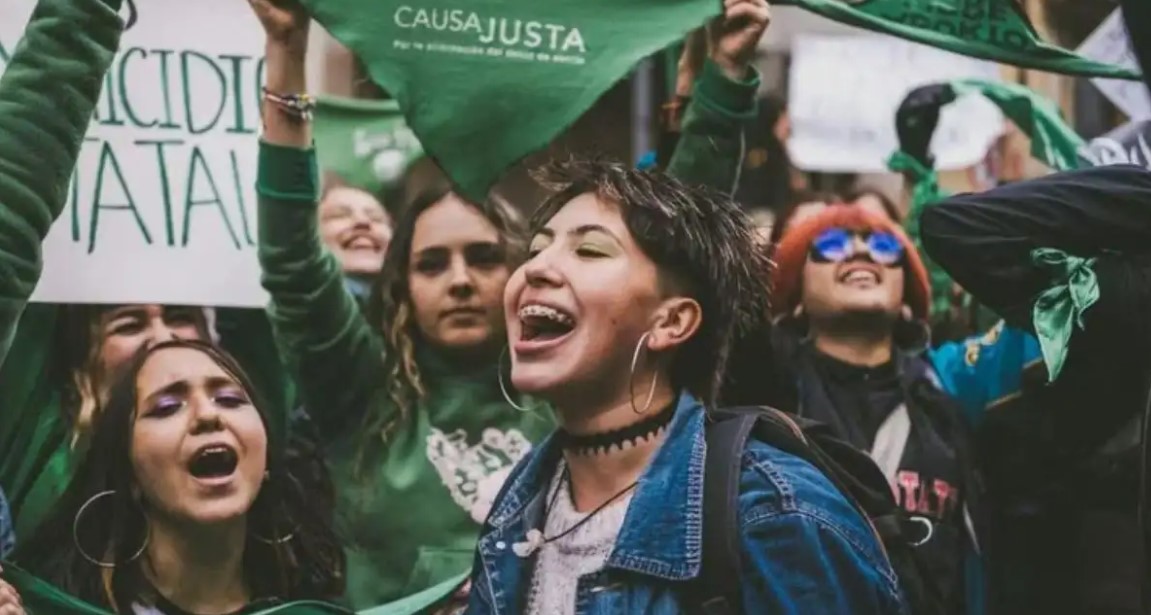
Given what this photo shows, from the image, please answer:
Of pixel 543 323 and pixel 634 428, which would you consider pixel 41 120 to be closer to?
pixel 543 323

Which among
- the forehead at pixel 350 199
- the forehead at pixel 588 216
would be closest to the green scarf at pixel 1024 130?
the forehead at pixel 350 199

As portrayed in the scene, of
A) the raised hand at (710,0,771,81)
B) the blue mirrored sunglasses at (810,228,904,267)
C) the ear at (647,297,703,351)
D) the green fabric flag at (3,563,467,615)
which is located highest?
the raised hand at (710,0,771,81)

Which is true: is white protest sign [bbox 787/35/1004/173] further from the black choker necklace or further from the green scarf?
the black choker necklace

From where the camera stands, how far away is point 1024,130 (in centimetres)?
429

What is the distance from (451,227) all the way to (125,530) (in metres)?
0.80

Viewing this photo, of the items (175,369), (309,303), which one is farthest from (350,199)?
(175,369)

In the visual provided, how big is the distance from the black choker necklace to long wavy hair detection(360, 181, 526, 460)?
751mm

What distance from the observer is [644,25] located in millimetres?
3357

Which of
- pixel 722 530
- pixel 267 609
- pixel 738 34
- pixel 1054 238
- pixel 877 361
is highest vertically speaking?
pixel 738 34

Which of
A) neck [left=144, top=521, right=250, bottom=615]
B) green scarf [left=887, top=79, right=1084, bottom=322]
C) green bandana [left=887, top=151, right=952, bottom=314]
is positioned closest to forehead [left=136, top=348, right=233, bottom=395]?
neck [left=144, top=521, right=250, bottom=615]

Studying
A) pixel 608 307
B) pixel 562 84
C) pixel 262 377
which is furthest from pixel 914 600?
pixel 262 377

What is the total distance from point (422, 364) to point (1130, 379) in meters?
1.20

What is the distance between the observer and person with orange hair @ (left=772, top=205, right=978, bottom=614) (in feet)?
11.8

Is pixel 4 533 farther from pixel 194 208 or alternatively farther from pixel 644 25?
pixel 644 25
